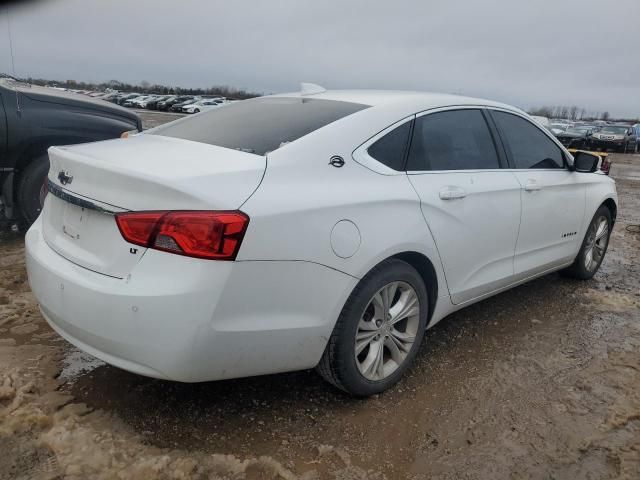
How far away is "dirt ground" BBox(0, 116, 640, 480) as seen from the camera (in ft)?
7.50

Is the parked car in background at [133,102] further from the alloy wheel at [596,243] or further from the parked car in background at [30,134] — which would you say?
the alloy wheel at [596,243]

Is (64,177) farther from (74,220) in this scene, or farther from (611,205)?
(611,205)

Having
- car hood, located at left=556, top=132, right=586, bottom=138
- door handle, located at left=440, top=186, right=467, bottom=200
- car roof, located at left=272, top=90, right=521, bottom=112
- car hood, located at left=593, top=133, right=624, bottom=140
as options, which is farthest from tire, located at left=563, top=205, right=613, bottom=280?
car hood, located at left=593, top=133, right=624, bottom=140

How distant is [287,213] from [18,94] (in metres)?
3.95

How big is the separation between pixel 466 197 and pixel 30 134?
13.0 feet

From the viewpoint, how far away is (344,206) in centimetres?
246

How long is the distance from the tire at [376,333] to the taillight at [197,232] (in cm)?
70

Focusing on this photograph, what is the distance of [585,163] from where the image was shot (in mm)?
4309

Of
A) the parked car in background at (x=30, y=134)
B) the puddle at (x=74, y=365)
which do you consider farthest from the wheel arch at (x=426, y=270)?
the parked car in background at (x=30, y=134)

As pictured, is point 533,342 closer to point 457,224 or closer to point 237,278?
point 457,224

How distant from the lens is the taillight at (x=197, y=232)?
6.79 feet

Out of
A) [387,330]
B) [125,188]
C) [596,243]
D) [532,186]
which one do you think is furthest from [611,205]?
[125,188]

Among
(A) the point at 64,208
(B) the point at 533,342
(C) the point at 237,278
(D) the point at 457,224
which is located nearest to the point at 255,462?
(C) the point at 237,278

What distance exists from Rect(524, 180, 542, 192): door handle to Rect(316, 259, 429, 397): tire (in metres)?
1.26
